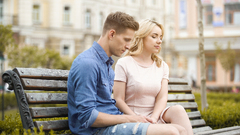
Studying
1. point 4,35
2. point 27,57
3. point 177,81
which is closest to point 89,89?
point 177,81

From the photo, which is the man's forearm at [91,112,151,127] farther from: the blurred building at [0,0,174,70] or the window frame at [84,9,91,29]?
the window frame at [84,9,91,29]

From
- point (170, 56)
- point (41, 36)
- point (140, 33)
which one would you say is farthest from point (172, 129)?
point (170, 56)

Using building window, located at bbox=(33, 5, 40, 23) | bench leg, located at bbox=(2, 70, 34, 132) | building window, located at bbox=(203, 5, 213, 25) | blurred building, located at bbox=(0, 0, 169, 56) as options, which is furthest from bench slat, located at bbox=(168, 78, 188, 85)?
building window, located at bbox=(33, 5, 40, 23)

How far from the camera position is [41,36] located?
1275 inches

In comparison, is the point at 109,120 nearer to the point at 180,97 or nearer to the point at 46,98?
the point at 46,98

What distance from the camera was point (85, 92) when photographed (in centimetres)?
268

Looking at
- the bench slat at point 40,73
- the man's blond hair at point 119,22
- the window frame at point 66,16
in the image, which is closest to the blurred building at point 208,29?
the window frame at point 66,16

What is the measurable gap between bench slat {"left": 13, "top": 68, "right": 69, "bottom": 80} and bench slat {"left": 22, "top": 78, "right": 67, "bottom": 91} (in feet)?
0.18

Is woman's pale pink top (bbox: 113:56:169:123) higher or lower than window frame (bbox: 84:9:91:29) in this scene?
lower

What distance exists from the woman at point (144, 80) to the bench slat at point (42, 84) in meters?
0.62

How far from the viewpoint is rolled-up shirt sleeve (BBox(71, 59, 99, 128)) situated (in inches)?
105

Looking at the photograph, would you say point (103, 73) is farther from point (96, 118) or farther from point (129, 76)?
point (129, 76)

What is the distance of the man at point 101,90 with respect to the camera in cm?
269

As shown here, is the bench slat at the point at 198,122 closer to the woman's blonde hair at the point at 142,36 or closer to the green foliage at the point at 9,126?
the woman's blonde hair at the point at 142,36
